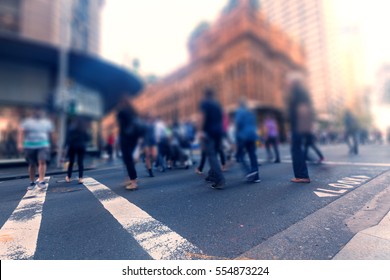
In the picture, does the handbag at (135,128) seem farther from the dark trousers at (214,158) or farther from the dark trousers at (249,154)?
the dark trousers at (249,154)

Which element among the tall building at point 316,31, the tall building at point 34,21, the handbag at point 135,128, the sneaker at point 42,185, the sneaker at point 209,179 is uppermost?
the tall building at point 316,31

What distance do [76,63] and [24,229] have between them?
37.3 feet

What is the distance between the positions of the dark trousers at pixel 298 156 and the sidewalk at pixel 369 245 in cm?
106

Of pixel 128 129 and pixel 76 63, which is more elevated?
pixel 76 63

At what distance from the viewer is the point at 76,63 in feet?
35.1

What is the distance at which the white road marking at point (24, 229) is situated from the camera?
148cm

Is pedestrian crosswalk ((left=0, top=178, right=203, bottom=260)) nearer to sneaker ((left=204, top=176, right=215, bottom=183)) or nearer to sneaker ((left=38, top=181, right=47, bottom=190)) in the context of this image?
sneaker ((left=38, top=181, right=47, bottom=190))

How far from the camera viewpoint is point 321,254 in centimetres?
147

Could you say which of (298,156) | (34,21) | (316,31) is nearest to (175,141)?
(298,156)

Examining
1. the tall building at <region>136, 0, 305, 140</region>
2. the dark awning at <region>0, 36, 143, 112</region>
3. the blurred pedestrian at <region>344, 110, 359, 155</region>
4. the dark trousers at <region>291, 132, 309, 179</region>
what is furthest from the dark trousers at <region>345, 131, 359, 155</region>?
the tall building at <region>136, 0, 305, 140</region>

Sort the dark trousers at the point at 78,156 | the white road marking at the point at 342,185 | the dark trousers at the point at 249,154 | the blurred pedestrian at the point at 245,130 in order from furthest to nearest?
the blurred pedestrian at the point at 245,130 < the dark trousers at the point at 249,154 < the white road marking at the point at 342,185 < the dark trousers at the point at 78,156

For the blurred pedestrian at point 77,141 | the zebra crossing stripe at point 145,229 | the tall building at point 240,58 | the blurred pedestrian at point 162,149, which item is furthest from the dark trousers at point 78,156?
the tall building at point 240,58

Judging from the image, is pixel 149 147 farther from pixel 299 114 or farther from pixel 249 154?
pixel 299 114
